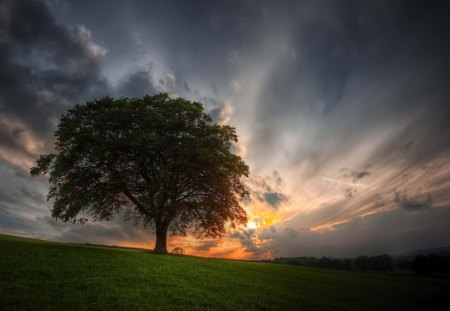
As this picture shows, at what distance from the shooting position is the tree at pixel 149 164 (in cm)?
3281

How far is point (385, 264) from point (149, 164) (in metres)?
96.7

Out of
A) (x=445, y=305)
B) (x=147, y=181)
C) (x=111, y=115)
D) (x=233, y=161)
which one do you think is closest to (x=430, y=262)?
(x=445, y=305)

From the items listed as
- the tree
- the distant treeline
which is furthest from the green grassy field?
the distant treeline

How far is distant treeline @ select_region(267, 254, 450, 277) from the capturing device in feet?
254

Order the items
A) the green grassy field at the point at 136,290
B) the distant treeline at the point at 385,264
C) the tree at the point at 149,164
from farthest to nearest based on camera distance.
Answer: the distant treeline at the point at 385,264
the tree at the point at 149,164
the green grassy field at the point at 136,290

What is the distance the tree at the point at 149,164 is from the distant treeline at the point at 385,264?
40026 mm

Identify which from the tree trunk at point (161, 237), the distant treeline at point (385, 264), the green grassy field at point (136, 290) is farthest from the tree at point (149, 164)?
the distant treeline at point (385, 264)

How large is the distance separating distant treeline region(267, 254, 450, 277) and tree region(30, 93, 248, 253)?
4003 cm

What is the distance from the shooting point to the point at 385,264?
95625 mm

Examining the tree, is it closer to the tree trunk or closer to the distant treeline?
the tree trunk

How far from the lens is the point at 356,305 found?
19.8m

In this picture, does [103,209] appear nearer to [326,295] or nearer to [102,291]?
[102,291]

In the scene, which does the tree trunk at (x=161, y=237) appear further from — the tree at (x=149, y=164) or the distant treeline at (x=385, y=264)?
the distant treeline at (x=385, y=264)

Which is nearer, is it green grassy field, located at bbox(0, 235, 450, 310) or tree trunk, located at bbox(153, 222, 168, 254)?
green grassy field, located at bbox(0, 235, 450, 310)
